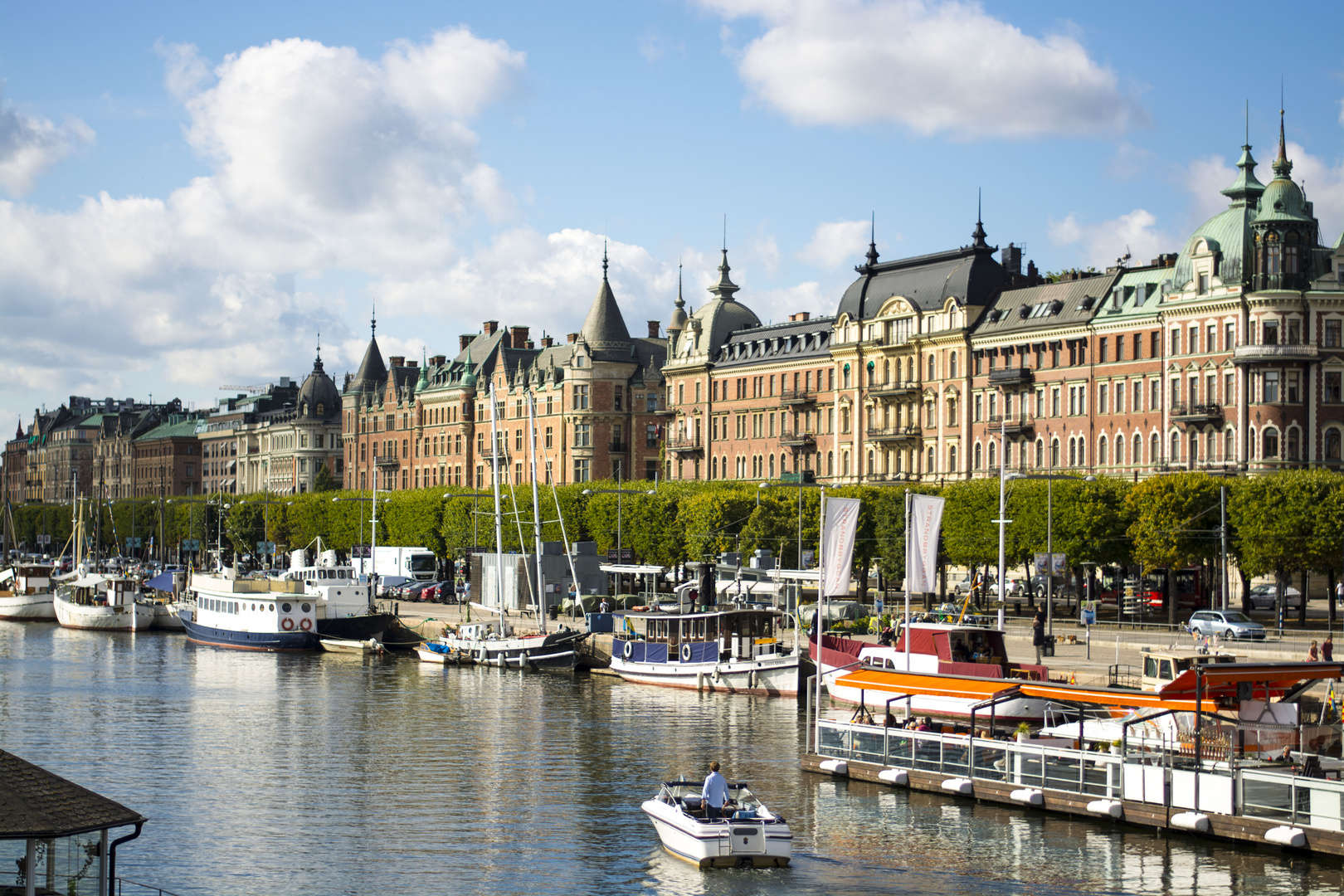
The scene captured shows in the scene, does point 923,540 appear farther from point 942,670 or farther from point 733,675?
point 733,675

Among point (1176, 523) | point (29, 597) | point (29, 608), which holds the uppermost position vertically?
point (1176, 523)

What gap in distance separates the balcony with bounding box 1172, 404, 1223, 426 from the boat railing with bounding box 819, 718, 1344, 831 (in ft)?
178

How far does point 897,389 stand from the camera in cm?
11844

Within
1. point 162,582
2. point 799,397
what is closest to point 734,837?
point 162,582

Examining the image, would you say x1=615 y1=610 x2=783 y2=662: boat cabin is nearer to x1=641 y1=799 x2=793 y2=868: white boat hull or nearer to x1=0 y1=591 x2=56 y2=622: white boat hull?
x1=641 y1=799 x2=793 y2=868: white boat hull

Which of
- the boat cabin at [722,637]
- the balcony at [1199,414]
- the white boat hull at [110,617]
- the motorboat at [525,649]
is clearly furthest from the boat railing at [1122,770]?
the white boat hull at [110,617]

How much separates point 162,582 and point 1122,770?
94085 millimetres

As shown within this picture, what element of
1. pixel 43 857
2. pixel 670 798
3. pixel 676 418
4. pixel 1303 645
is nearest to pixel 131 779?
pixel 670 798

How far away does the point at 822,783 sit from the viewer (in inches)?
1766

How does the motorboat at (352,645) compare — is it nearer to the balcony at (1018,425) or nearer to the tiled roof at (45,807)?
the balcony at (1018,425)

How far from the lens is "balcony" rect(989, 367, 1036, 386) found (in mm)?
108875

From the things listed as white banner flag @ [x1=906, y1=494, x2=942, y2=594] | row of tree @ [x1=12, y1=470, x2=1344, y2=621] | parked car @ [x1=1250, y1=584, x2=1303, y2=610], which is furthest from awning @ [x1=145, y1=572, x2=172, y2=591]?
white banner flag @ [x1=906, y1=494, x2=942, y2=594]

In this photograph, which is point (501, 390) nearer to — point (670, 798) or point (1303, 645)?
point (1303, 645)

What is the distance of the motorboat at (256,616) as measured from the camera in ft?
297
